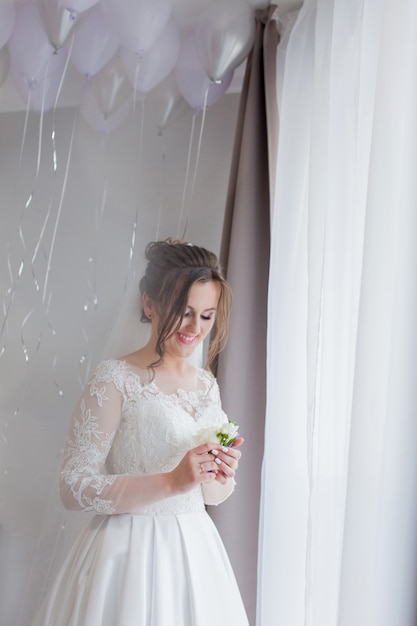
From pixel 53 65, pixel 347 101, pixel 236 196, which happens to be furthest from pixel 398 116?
pixel 53 65

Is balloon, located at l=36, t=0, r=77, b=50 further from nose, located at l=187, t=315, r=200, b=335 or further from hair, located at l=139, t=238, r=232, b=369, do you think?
nose, located at l=187, t=315, r=200, b=335

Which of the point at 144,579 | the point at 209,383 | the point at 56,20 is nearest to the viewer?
the point at 144,579

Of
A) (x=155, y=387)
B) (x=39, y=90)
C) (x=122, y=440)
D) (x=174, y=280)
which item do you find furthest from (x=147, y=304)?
(x=39, y=90)

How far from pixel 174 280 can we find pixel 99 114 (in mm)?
810

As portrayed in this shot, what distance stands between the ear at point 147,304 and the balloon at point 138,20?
29.3 inches

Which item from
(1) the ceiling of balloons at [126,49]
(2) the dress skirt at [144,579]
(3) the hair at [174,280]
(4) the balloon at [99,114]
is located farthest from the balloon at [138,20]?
(2) the dress skirt at [144,579]

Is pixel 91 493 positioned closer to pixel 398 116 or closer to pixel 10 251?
pixel 398 116

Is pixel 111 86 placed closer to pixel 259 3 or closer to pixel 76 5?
pixel 76 5

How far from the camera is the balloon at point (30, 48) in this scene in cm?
228

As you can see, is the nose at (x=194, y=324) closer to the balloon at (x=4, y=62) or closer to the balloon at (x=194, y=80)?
the balloon at (x=194, y=80)

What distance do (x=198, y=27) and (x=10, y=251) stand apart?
1.07 meters

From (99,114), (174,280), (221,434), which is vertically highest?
(99,114)

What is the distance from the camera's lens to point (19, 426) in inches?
105

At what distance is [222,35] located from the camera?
7.14 ft
